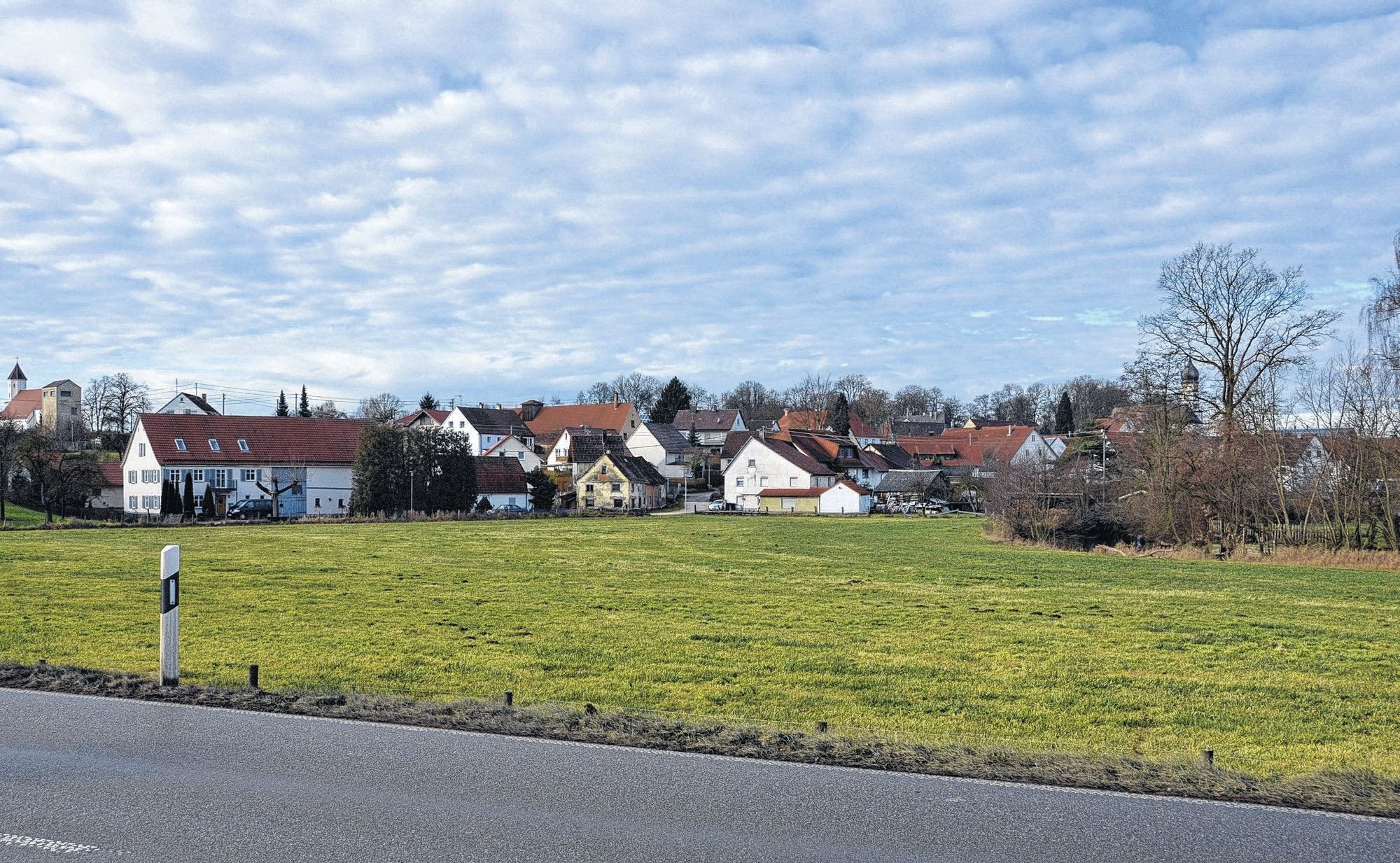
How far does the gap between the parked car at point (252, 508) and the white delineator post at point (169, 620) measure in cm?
6384

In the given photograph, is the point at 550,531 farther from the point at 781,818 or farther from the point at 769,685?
the point at 781,818

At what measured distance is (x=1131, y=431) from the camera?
47.7m

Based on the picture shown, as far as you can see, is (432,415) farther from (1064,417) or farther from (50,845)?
(50,845)

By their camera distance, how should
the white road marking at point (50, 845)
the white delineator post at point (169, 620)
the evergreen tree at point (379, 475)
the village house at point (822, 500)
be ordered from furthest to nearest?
the village house at point (822, 500) < the evergreen tree at point (379, 475) < the white delineator post at point (169, 620) < the white road marking at point (50, 845)

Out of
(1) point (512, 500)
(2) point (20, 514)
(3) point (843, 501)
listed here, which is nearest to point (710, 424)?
(3) point (843, 501)

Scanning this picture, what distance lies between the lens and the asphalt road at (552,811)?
5082 millimetres

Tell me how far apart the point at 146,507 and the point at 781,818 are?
80.0 meters

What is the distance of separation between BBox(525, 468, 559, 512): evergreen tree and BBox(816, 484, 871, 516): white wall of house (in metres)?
23.6

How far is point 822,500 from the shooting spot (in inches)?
3745

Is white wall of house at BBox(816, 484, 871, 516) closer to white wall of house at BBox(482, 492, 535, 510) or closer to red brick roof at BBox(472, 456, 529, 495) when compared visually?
white wall of house at BBox(482, 492, 535, 510)

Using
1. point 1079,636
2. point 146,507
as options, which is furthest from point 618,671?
point 146,507

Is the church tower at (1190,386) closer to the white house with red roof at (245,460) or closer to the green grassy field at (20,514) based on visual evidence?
the white house with red roof at (245,460)

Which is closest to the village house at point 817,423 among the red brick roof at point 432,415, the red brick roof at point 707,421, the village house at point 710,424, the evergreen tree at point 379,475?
the village house at point 710,424

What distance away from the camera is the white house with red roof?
74.5 meters
